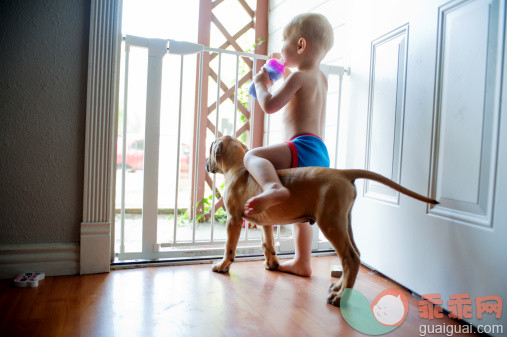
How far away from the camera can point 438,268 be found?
1.03 metres

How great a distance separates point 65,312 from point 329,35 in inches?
45.6

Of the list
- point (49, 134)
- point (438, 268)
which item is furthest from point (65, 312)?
point (438, 268)

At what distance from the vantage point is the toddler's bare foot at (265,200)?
87 cm

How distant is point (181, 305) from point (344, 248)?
494 millimetres

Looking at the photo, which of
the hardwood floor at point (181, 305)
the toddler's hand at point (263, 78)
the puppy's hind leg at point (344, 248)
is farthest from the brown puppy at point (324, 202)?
the toddler's hand at point (263, 78)

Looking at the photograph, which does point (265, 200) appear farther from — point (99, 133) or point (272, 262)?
point (99, 133)

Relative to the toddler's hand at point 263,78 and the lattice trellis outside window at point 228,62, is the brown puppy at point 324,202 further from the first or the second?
the lattice trellis outside window at point 228,62

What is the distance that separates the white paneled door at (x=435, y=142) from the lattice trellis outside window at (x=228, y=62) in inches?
45.5

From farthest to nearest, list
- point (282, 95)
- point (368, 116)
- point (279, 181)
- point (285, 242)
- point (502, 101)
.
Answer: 1. point (285, 242)
2. point (368, 116)
3. point (282, 95)
4. point (279, 181)
5. point (502, 101)

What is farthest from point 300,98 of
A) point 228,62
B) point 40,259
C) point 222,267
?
point 228,62

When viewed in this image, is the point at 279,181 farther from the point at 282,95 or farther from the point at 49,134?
the point at 49,134

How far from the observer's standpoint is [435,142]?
1062mm

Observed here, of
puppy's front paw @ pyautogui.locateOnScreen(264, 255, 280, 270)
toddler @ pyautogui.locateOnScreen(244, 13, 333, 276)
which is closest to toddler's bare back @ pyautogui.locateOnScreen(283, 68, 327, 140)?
toddler @ pyautogui.locateOnScreen(244, 13, 333, 276)

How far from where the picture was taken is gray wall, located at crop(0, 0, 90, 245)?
1.12m
